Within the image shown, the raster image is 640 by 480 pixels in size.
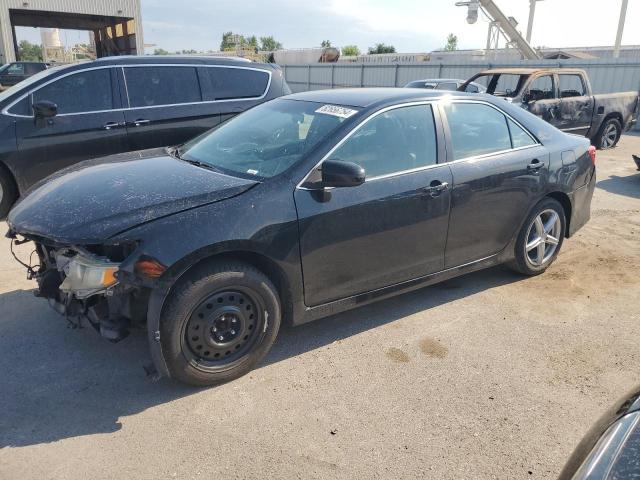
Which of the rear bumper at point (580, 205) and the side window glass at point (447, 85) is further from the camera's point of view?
the side window glass at point (447, 85)

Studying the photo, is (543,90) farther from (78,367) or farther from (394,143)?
(78,367)

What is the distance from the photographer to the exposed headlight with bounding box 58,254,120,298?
9.29 ft

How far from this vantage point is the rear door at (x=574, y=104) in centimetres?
1080

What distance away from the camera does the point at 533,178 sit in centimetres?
443

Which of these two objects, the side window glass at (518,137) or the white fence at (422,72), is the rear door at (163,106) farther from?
the white fence at (422,72)

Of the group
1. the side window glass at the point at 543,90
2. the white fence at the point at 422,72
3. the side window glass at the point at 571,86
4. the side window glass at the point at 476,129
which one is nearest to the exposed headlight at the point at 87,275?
the side window glass at the point at 476,129

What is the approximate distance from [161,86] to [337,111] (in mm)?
3769

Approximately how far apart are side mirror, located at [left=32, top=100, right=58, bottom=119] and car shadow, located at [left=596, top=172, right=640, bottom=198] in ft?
26.2

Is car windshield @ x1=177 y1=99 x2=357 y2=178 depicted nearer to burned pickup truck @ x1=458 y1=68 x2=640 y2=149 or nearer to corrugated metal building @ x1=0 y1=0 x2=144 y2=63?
burned pickup truck @ x1=458 y1=68 x2=640 y2=149

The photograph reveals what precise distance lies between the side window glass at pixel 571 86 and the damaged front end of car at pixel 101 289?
10.8m

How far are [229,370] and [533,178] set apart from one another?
2975 mm

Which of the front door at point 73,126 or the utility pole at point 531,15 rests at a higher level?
the utility pole at point 531,15

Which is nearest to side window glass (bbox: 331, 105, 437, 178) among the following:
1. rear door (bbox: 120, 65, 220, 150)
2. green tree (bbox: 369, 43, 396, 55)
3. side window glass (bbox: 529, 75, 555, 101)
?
rear door (bbox: 120, 65, 220, 150)

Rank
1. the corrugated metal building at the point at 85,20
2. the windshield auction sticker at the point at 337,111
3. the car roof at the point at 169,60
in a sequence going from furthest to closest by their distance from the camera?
the corrugated metal building at the point at 85,20 < the car roof at the point at 169,60 < the windshield auction sticker at the point at 337,111
